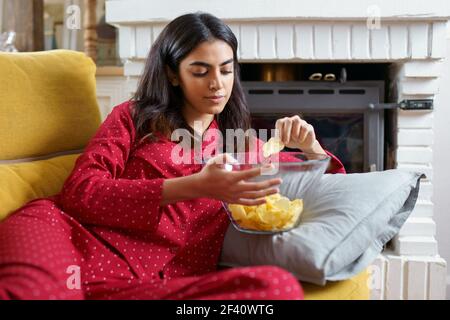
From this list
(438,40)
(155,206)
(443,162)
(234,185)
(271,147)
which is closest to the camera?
(234,185)

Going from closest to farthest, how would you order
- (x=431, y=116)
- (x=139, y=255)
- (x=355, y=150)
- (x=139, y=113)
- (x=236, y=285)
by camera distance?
(x=236, y=285) < (x=139, y=255) < (x=139, y=113) < (x=431, y=116) < (x=355, y=150)

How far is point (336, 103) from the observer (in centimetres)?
191

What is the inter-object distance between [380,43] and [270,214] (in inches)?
40.7

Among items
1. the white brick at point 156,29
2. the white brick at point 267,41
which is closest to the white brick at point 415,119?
the white brick at point 267,41

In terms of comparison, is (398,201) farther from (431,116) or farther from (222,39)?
(431,116)

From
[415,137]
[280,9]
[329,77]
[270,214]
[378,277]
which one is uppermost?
[280,9]

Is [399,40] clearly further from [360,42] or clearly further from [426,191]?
[426,191]

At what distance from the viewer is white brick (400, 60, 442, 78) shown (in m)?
1.82

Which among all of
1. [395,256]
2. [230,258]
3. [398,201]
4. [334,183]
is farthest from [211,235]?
[395,256]

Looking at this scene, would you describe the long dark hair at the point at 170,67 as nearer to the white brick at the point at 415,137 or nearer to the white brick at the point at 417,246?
the white brick at the point at 415,137

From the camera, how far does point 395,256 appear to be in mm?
1871

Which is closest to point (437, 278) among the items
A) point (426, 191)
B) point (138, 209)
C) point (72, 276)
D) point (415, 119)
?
point (426, 191)

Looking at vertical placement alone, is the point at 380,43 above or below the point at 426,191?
above

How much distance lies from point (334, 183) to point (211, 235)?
28 cm
